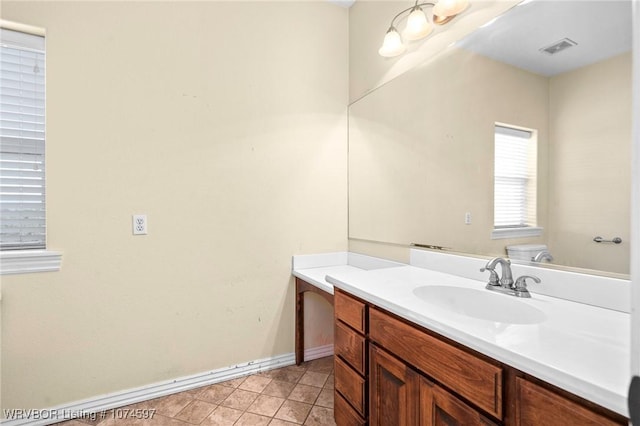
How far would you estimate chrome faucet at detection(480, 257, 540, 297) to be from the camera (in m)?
1.13

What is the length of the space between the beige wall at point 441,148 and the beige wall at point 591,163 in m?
0.05

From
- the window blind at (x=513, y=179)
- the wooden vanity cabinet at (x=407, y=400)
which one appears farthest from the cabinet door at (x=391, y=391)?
the window blind at (x=513, y=179)

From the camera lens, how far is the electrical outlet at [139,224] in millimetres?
1735

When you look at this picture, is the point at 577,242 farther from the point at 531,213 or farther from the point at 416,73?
the point at 416,73

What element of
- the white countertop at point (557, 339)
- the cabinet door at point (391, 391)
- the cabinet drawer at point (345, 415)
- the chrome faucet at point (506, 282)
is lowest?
the cabinet drawer at point (345, 415)

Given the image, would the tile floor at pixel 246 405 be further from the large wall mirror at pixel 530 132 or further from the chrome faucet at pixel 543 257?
the chrome faucet at pixel 543 257

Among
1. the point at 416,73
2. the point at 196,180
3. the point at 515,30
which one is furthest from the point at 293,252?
the point at 515,30

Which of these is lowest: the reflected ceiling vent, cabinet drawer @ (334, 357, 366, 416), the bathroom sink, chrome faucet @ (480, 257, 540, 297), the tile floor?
the tile floor

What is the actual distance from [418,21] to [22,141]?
7.15ft

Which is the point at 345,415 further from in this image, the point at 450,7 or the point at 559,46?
the point at 450,7

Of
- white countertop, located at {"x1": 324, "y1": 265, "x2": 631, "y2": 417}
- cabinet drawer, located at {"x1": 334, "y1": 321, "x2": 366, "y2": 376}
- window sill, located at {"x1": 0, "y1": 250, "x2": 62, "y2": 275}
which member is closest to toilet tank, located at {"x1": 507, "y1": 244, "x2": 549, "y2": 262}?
white countertop, located at {"x1": 324, "y1": 265, "x2": 631, "y2": 417}

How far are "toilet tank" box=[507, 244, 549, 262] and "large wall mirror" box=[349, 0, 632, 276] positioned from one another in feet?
0.07

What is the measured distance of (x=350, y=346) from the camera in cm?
137

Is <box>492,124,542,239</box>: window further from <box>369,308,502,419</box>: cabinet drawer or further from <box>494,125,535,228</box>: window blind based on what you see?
<box>369,308,502,419</box>: cabinet drawer
